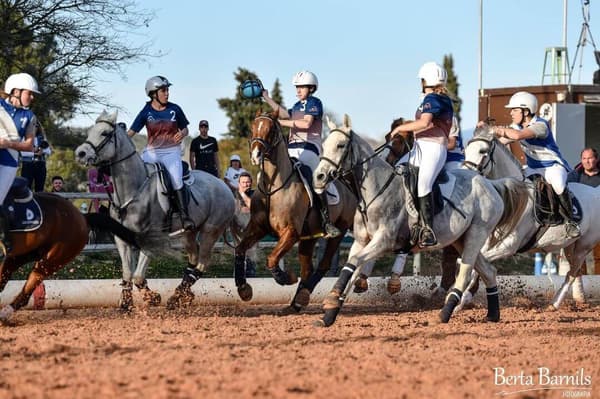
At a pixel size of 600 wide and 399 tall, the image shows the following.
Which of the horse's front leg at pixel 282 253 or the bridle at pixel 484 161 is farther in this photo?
the bridle at pixel 484 161

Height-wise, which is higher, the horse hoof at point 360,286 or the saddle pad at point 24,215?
the saddle pad at point 24,215

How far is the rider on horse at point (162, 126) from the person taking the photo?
42.6ft

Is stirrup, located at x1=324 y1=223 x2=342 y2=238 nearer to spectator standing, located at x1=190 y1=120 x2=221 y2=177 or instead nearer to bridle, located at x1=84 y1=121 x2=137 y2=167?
bridle, located at x1=84 y1=121 x2=137 y2=167

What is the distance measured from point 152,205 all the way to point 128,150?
733mm

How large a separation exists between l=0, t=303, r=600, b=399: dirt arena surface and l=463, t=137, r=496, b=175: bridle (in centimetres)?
217

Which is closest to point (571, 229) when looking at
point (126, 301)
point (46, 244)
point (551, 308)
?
point (551, 308)

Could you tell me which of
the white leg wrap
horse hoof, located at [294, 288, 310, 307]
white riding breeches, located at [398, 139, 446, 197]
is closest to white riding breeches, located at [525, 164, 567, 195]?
white riding breeches, located at [398, 139, 446, 197]

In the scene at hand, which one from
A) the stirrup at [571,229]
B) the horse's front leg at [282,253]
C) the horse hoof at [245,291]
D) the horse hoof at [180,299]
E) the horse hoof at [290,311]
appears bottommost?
the horse hoof at [290,311]

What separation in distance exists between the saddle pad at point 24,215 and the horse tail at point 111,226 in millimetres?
873

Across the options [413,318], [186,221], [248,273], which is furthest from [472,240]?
[248,273]

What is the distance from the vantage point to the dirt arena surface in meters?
6.94

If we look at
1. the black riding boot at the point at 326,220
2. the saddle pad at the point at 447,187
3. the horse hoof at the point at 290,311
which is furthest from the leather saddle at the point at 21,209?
the saddle pad at the point at 447,187

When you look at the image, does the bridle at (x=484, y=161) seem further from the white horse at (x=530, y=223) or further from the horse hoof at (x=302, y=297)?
the horse hoof at (x=302, y=297)

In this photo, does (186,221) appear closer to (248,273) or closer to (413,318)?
(413,318)
